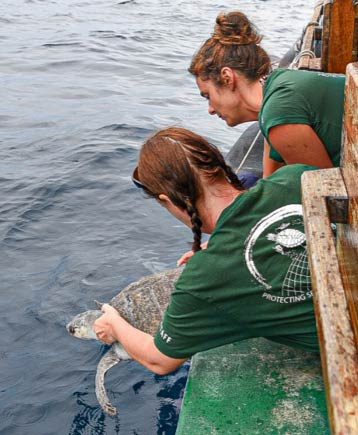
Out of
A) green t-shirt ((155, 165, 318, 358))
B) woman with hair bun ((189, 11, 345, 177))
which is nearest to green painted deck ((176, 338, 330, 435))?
green t-shirt ((155, 165, 318, 358))

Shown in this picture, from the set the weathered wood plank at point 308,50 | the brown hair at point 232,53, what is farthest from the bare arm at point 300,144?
the weathered wood plank at point 308,50

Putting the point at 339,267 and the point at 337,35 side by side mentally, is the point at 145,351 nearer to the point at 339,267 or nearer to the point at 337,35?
the point at 339,267

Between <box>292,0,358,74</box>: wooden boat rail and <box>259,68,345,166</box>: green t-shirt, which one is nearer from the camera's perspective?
<box>259,68,345,166</box>: green t-shirt

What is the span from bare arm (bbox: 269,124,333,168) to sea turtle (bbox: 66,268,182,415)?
A: 1495mm

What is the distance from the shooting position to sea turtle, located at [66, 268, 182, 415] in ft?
14.2

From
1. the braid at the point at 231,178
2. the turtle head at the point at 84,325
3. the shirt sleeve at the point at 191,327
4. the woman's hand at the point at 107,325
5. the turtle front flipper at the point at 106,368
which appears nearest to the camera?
the shirt sleeve at the point at 191,327

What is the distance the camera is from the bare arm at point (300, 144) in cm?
345

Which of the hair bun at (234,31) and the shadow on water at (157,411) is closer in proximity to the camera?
the hair bun at (234,31)

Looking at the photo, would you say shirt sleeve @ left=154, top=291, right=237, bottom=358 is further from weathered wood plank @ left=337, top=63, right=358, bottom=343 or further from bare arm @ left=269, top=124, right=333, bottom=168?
bare arm @ left=269, top=124, right=333, bottom=168

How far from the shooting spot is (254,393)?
8.75 feet

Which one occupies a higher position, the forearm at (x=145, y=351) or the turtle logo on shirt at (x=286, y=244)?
the turtle logo on shirt at (x=286, y=244)

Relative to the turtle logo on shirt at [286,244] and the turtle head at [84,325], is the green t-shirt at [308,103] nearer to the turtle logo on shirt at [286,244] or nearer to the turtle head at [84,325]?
the turtle logo on shirt at [286,244]

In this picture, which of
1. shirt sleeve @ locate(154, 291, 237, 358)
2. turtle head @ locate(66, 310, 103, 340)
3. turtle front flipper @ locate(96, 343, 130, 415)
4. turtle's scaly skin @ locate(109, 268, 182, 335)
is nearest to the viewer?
shirt sleeve @ locate(154, 291, 237, 358)

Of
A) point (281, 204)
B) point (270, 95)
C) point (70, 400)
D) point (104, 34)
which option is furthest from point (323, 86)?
point (104, 34)
